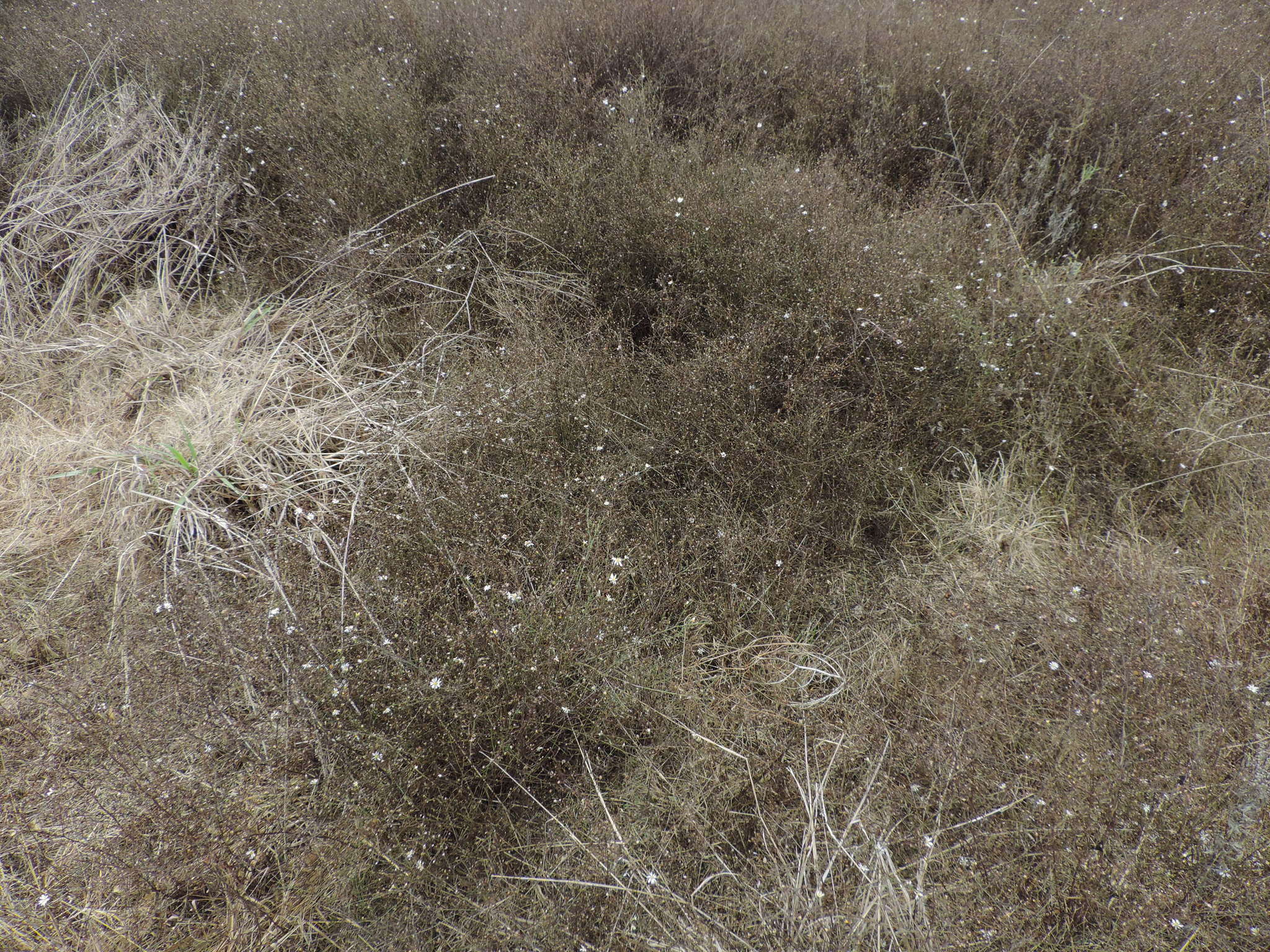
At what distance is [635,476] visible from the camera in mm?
2742

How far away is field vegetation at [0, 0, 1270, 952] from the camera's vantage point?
1.90 meters

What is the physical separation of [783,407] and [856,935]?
1863mm

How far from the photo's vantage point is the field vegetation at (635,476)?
190 cm

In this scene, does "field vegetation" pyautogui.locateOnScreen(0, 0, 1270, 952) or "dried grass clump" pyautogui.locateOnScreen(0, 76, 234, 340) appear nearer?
"field vegetation" pyautogui.locateOnScreen(0, 0, 1270, 952)

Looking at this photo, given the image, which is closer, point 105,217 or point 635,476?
point 635,476

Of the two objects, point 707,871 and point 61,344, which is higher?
point 61,344

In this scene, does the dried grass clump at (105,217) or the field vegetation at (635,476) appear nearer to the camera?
the field vegetation at (635,476)

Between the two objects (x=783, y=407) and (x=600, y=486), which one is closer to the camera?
(x=600, y=486)

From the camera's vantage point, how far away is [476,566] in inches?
95.1

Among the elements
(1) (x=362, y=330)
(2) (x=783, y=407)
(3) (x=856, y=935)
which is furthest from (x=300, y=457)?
(3) (x=856, y=935)

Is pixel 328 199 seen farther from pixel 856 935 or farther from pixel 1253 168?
pixel 1253 168

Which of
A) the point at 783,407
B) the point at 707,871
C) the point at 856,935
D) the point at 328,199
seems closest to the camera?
the point at 856,935

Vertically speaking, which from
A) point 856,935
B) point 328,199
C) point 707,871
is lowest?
point 707,871

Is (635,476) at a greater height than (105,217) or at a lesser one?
lesser
